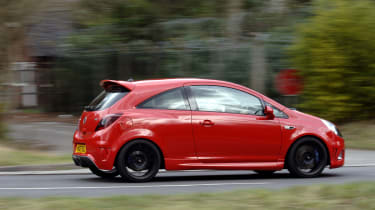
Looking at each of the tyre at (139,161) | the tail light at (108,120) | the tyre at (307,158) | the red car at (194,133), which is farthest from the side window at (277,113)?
the tail light at (108,120)

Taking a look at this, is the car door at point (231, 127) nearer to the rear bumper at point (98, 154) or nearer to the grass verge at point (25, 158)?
the rear bumper at point (98, 154)

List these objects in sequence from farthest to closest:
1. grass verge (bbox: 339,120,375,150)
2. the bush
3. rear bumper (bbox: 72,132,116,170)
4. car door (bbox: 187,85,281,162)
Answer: the bush → grass verge (bbox: 339,120,375,150) → car door (bbox: 187,85,281,162) → rear bumper (bbox: 72,132,116,170)

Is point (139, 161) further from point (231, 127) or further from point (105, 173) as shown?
point (231, 127)

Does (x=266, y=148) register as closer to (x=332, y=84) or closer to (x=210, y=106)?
(x=210, y=106)

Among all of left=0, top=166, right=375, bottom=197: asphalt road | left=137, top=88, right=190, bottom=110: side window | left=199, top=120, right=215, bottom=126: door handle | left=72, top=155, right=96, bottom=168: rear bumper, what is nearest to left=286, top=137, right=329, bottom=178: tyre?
left=0, top=166, right=375, bottom=197: asphalt road

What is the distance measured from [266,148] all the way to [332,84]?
317 inches

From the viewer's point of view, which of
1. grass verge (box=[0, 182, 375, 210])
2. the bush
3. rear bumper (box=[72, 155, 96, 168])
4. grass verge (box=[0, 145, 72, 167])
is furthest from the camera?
the bush

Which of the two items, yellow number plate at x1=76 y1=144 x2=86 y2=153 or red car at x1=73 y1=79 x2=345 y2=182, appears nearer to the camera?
red car at x1=73 y1=79 x2=345 y2=182

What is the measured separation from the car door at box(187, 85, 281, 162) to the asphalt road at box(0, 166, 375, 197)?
0.41 m

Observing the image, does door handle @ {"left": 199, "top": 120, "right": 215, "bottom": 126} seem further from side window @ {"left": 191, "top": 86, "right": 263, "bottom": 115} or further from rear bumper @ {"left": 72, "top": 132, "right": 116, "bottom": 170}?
rear bumper @ {"left": 72, "top": 132, "right": 116, "bottom": 170}

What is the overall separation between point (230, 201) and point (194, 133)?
289cm

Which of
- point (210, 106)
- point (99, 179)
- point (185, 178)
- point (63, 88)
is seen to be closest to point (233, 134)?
point (210, 106)

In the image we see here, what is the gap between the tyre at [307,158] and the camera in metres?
10.4

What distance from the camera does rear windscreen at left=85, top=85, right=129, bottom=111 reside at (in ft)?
32.3
